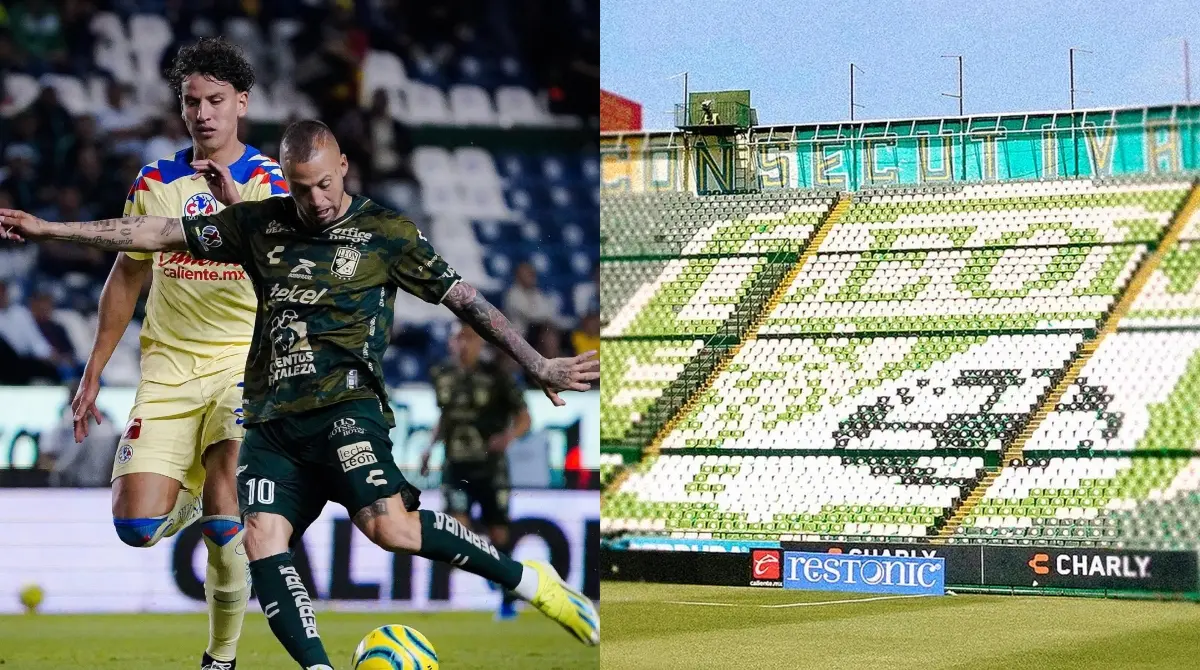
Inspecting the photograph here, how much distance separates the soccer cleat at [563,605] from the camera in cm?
385

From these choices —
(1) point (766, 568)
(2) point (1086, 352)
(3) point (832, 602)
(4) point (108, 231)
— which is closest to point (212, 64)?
(4) point (108, 231)

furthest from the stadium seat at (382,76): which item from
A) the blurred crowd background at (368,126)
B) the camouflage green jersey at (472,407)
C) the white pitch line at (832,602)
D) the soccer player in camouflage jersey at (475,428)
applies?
the white pitch line at (832,602)

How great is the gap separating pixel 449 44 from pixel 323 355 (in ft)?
11.6

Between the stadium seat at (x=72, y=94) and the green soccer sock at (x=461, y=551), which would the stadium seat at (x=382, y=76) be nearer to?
the stadium seat at (x=72, y=94)

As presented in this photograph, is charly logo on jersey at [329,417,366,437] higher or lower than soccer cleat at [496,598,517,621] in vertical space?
higher

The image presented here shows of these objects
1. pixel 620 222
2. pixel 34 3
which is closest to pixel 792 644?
pixel 34 3

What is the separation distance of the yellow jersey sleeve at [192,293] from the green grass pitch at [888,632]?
9.59 ft

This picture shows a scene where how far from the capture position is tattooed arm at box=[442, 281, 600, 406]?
147 inches

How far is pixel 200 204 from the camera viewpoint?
4.44 meters

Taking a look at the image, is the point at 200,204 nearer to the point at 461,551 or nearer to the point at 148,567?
the point at 461,551

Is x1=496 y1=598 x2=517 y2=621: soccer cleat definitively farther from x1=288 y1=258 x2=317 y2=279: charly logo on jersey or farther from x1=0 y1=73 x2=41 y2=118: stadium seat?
x1=0 y1=73 x2=41 y2=118: stadium seat

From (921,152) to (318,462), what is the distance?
15650 mm

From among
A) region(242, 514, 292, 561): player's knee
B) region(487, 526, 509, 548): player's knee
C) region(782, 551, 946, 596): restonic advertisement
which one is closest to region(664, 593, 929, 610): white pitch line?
region(782, 551, 946, 596): restonic advertisement

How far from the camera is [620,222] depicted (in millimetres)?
20281
